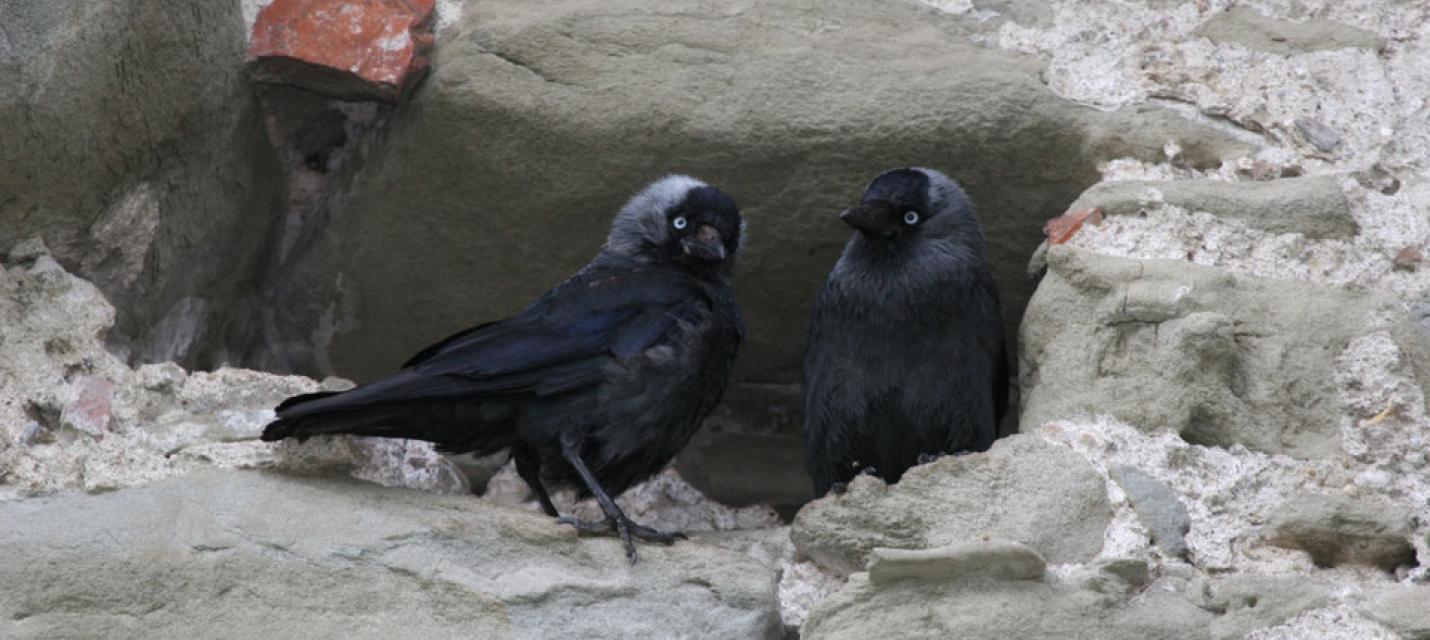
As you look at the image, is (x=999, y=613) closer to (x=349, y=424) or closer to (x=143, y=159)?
(x=349, y=424)

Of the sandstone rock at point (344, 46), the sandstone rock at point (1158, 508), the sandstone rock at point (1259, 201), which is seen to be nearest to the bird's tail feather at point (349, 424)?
the sandstone rock at point (344, 46)

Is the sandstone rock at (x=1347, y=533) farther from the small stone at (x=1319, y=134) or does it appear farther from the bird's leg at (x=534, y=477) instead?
the bird's leg at (x=534, y=477)

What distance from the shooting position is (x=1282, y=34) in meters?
3.39

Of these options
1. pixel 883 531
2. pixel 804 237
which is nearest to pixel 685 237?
pixel 804 237

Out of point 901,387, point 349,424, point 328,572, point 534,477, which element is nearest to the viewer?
point 328,572

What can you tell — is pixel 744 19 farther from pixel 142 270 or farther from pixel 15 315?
pixel 15 315

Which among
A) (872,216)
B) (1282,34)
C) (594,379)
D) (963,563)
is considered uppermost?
(1282,34)

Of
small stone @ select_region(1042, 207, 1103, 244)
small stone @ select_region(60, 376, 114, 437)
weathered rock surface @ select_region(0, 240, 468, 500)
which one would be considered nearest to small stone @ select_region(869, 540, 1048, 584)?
small stone @ select_region(1042, 207, 1103, 244)

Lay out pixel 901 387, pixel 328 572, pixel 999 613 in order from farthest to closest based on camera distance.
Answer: pixel 901 387 → pixel 328 572 → pixel 999 613

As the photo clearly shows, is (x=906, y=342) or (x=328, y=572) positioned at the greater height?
(x=906, y=342)

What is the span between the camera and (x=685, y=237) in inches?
139

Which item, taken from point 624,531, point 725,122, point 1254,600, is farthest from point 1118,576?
point 725,122

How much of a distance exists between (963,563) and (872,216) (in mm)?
1058

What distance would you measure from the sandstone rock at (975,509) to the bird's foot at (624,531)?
225 millimetres
